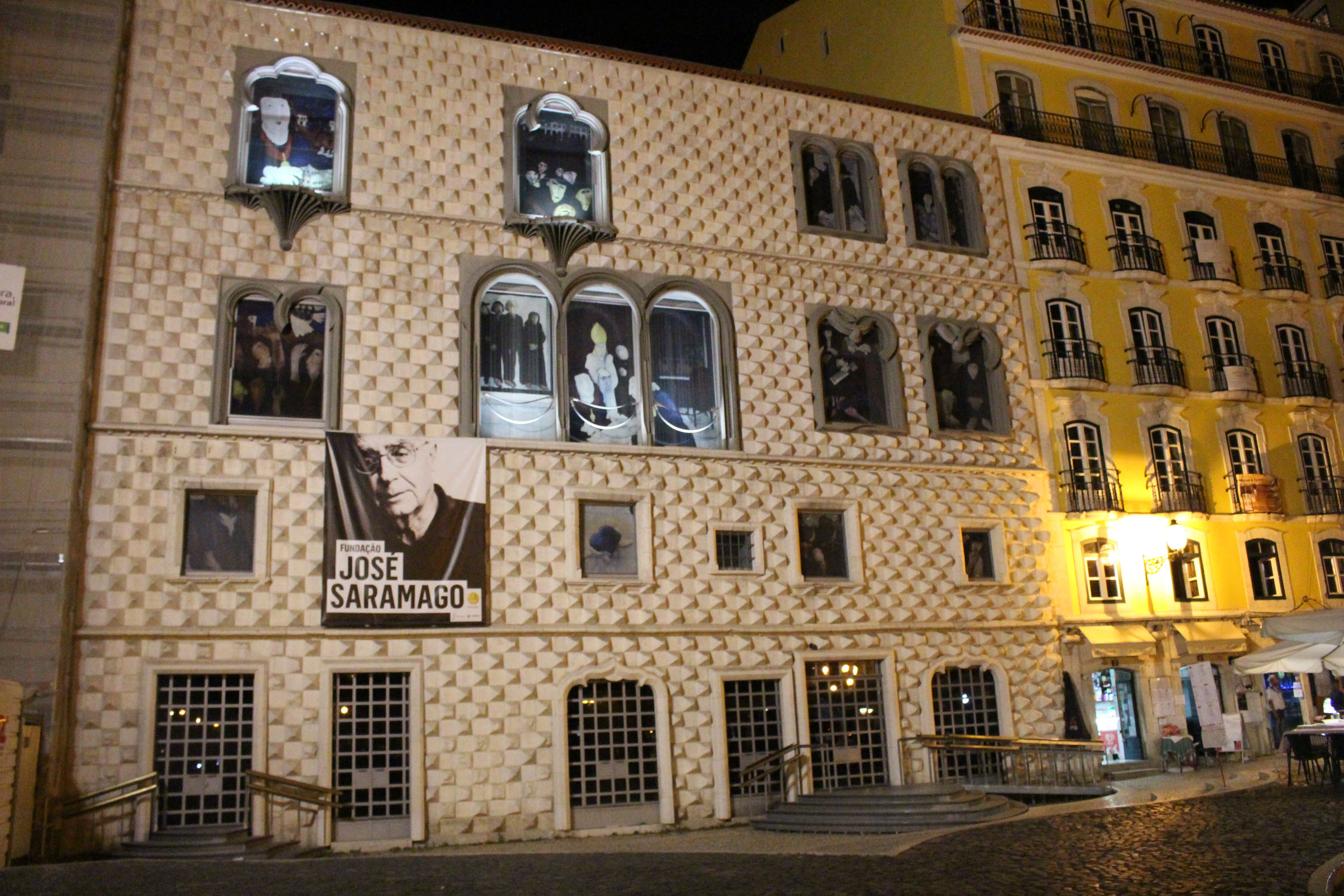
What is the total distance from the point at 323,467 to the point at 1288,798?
633 inches

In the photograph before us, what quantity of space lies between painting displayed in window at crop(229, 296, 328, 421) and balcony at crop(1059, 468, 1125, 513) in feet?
50.7

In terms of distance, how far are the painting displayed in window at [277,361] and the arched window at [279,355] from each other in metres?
0.01

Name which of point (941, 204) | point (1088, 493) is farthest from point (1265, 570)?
point (941, 204)

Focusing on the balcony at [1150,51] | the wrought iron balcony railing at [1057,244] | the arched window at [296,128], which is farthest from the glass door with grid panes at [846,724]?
the balcony at [1150,51]

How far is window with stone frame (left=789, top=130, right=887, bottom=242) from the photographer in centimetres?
2453

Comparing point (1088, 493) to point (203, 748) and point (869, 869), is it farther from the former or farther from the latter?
point (203, 748)

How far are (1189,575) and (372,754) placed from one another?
59.9 ft

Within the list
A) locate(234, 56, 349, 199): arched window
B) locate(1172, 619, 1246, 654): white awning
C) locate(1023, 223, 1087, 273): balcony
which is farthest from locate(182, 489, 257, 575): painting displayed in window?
locate(1172, 619, 1246, 654): white awning

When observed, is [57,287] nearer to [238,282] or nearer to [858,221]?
[238,282]

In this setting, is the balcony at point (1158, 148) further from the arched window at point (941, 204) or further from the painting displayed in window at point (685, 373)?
the painting displayed in window at point (685, 373)

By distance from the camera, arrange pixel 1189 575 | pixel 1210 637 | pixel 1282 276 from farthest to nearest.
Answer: pixel 1282 276 → pixel 1189 575 → pixel 1210 637

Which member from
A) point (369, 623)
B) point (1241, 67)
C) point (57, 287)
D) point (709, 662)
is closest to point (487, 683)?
point (369, 623)

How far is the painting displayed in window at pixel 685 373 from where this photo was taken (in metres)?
Answer: 22.2

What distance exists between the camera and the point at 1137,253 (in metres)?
27.7
